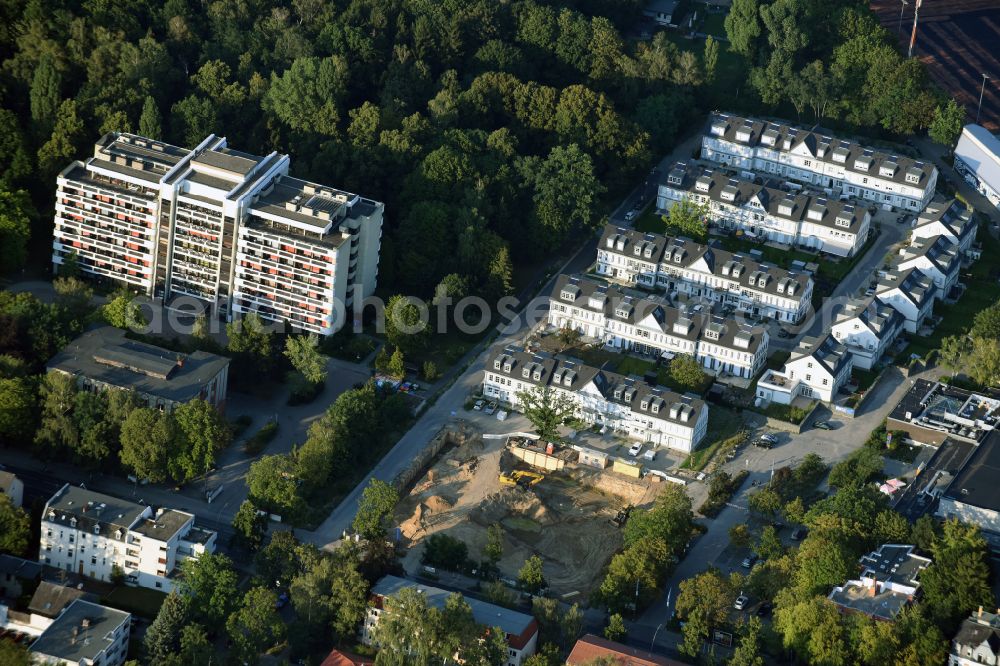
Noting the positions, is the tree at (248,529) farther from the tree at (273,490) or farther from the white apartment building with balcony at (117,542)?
the white apartment building with balcony at (117,542)

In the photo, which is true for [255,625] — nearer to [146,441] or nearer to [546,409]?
[146,441]

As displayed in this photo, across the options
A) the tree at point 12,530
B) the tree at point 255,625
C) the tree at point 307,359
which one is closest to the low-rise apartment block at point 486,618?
the tree at point 255,625

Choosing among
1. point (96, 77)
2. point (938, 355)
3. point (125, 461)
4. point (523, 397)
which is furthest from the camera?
point (96, 77)

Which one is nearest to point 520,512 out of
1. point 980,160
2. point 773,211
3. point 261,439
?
point 261,439

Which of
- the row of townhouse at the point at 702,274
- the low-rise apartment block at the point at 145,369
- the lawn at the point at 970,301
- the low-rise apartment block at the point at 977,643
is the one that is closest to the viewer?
the low-rise apartment block at the point at 977,643

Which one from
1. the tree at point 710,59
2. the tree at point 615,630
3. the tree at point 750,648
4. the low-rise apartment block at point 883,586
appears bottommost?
the tree at point 615,630

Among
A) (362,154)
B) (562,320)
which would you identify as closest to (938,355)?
(562,320)

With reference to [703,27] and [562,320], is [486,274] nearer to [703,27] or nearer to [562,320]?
[562,320]
